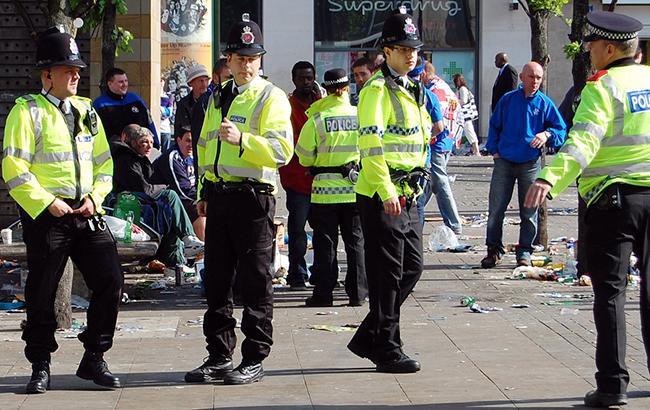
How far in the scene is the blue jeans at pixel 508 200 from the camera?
12773 millimetres

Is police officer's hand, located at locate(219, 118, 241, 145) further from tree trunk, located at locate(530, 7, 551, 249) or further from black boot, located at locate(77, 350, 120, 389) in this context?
tree trunk, located at locate(530, 7, 551, 249)

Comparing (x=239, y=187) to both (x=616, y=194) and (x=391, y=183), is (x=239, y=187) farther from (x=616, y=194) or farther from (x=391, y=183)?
(x=616, y=194)

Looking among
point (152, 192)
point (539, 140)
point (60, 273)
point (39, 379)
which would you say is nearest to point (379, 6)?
point (539, 140)

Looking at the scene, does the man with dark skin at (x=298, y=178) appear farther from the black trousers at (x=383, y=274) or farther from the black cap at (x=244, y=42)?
the black cap at (x=244, y=42)

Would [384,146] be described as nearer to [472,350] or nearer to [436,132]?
[472,350]

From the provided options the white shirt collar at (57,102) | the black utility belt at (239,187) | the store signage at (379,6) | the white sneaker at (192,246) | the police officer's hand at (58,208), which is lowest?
the white sneaker at (192,246)

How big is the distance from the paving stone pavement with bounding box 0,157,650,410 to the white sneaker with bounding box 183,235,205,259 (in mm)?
688

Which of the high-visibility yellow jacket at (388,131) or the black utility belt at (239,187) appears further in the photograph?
the high-visibility yellow jacket at (388,131)

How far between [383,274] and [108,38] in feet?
23.6

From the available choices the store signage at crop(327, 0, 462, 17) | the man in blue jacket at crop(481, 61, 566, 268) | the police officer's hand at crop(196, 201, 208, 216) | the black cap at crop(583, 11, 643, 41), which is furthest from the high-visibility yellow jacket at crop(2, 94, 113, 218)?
the store signage at crop(327, 0, 462, 17)

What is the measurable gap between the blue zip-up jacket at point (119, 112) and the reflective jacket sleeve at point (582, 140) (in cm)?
704

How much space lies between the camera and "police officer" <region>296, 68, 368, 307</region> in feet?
35.0

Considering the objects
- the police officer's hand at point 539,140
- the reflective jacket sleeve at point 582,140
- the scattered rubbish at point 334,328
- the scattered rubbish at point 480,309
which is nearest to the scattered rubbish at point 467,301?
the scattered rubbish at point 480,309

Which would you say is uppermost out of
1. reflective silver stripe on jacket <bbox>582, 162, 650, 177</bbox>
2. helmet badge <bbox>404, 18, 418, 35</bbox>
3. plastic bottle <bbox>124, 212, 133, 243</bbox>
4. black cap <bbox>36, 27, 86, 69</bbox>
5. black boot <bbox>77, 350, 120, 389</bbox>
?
helmet badge <bbox>404, 18, 418, 35</bbox>
